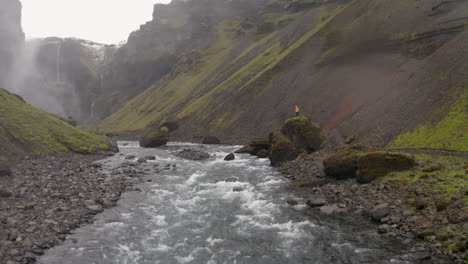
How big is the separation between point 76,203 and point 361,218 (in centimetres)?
2303

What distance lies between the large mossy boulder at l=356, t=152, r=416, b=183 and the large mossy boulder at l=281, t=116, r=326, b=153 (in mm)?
17919

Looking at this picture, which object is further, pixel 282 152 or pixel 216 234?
pixel 282 152

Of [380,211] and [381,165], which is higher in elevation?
[381,165]

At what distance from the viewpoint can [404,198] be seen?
74.6 ft

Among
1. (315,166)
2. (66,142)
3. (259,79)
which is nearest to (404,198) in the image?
(315,166)

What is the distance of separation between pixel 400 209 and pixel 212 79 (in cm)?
11151

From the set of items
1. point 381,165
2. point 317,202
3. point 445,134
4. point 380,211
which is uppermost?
point 445,134

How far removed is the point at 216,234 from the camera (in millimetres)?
21594

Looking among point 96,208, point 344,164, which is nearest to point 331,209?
point 344,164

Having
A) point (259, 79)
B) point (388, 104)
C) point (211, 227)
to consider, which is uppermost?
point (259, 79)

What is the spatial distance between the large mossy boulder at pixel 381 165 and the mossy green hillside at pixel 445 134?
5.66 meters

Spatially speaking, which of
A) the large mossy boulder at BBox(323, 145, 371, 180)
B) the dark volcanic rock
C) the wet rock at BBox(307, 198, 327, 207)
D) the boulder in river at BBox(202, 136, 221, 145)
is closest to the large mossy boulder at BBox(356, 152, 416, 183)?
the large mossy boulder at BBox(323, 145, 371, 180)

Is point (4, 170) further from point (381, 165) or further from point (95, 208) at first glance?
point (381, 165)

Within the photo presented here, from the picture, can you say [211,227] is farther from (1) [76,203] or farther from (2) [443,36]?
(2) [443,36]
